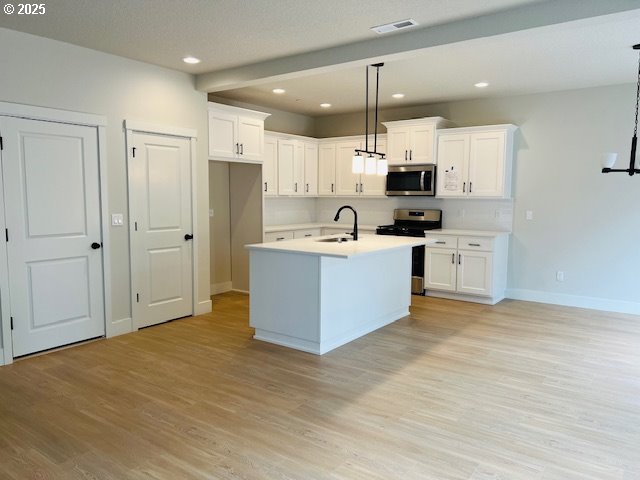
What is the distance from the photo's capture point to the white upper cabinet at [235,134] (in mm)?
5473

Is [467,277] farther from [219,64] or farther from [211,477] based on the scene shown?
[211,477]

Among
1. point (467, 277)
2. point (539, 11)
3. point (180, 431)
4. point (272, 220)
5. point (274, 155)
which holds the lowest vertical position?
point (180, 431)

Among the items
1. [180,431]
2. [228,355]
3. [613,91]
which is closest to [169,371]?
[228,355]

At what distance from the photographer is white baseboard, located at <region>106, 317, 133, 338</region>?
14.9 feet

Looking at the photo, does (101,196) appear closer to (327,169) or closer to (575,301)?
(327,169)

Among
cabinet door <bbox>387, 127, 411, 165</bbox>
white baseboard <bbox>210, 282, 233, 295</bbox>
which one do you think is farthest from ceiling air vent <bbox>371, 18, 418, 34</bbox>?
white baseboard <bbox>210, 282, 233, 295</bbox>

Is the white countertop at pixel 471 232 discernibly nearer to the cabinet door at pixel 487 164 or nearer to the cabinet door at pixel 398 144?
the cabinet door at pixel 487 164

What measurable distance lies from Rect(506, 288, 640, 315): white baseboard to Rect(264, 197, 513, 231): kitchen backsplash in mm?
915

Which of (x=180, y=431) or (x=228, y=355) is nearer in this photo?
(x=180, y=431)

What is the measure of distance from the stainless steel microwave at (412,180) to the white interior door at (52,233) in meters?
4.03

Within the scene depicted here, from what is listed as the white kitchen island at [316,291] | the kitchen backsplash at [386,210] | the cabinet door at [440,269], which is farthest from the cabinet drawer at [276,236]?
the cabinet door at [440,269]

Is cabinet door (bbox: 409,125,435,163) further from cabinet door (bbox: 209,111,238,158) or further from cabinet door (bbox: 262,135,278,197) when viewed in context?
cabinet door (bbox: 209,111,238,158)

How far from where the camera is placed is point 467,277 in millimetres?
6004

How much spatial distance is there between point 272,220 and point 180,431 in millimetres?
4683
